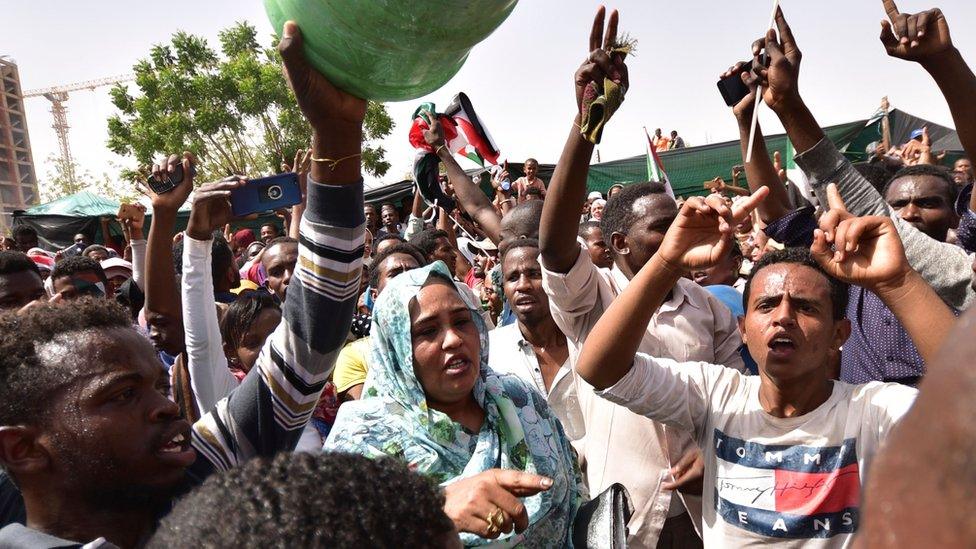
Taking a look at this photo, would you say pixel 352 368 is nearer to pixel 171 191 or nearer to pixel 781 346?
pixel 171 191

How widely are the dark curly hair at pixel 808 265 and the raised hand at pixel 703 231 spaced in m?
0.31

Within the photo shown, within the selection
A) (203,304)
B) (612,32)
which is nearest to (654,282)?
(612,32)

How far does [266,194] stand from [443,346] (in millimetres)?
704

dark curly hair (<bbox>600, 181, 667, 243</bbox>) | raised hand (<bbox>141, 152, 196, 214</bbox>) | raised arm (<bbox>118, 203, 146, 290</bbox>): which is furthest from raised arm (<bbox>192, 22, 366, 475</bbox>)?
raised arm (<bbox>118, 203, 146, 290</bbox>)

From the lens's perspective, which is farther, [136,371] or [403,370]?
[403,370]

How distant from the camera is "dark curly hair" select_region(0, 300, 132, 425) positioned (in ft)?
4.81

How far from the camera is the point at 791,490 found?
2.16 meters

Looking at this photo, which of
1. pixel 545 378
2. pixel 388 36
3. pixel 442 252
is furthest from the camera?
pixel 442 252

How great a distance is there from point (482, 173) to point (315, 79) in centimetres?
1086

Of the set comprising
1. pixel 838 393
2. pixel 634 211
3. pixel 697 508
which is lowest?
pixel 697 508

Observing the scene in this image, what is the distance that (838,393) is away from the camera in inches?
90.4

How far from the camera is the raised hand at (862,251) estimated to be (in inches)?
82.6

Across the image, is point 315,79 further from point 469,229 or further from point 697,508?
point 469,229

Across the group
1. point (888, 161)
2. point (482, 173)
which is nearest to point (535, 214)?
point (888, 161)
